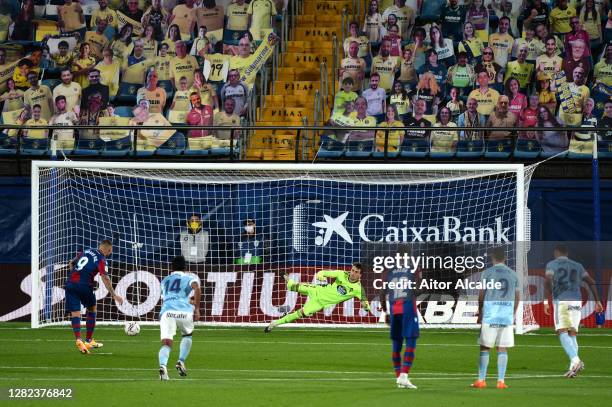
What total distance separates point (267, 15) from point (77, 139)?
20.0 feet

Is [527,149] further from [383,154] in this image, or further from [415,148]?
[383,154]

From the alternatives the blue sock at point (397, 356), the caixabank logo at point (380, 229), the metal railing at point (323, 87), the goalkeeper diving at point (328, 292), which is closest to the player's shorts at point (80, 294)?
the goalkeeper diving at point (328, 292)

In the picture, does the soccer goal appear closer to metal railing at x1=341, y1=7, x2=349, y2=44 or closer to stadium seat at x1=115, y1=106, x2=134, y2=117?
stadium seat at x1=115, y1=106, x2=134, y2=117

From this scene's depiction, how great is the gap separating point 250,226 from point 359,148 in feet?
10.2

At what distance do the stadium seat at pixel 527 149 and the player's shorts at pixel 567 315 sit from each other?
9.69 meters

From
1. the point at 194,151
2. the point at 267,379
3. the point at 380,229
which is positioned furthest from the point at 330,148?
Result: the point at 267,379

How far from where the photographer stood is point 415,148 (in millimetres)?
24969

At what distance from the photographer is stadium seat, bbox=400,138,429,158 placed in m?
24.9

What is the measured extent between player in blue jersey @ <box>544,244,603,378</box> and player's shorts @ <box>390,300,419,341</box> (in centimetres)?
292

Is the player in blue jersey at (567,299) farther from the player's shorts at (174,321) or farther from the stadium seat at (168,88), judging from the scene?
the stadium seat at (168,88)

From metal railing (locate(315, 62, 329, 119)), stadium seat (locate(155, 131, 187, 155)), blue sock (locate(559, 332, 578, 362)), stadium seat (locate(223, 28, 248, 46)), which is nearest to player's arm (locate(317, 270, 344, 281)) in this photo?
stadium seat (locate(155, 131, 187, 155))

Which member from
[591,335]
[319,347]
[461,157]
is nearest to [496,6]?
[461,157]

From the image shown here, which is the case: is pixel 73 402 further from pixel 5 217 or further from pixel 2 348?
pixel 5 217

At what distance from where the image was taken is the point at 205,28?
28531 millimetres
